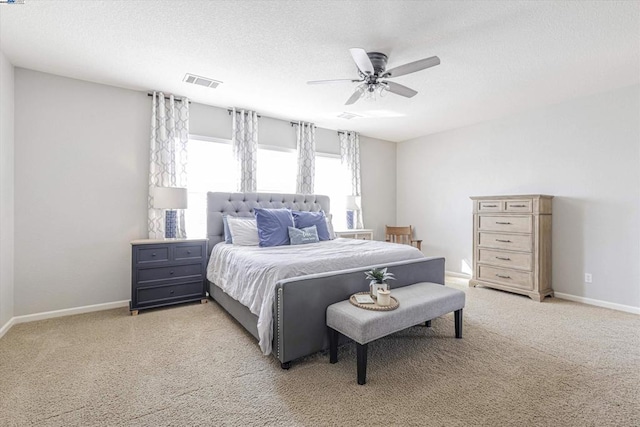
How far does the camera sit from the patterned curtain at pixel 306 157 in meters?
5.18

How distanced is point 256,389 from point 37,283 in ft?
10.0

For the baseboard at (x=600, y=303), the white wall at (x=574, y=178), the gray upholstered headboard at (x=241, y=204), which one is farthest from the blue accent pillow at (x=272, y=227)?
the baseboard at (x=600, y=303)

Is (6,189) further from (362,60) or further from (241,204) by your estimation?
(362,60)

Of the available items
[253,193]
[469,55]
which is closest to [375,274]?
[469,55]

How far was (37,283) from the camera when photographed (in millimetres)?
3299

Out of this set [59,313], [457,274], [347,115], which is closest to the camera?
[59,313]

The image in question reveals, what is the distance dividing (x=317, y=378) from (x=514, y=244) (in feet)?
11.8

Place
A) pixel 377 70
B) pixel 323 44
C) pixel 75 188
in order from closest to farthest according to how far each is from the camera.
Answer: pixel 323 44 → pixel 377 70 → pixel 75 188

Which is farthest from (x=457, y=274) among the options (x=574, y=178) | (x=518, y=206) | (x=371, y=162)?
(x=371, y=162)

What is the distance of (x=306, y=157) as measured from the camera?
5273mm

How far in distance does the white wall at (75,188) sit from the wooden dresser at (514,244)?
4.93m

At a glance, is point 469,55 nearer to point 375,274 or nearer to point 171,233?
point 375,274

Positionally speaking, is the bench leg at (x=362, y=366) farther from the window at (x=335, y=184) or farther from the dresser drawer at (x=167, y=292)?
the window at (x=335, y=184)

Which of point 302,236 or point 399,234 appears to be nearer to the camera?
point 302,236
